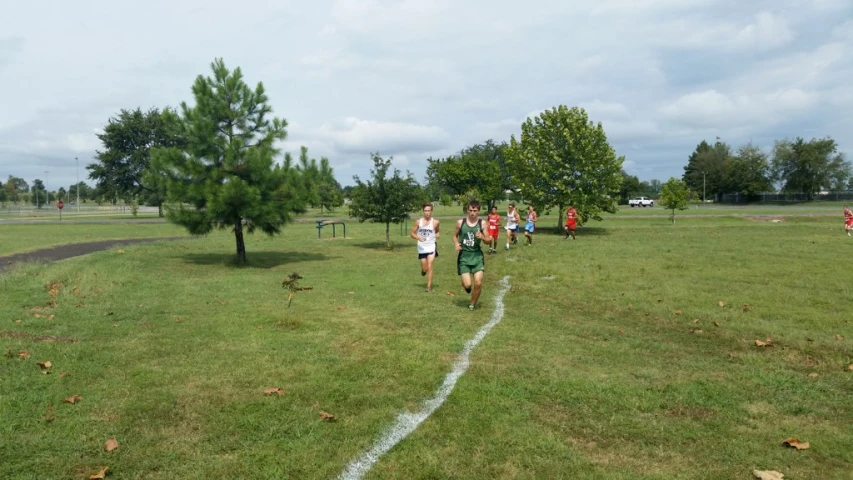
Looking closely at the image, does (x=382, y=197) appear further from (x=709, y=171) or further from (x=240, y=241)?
(x=709, y=171)

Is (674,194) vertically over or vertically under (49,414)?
over

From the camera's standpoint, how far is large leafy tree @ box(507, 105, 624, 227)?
34781 millimetres

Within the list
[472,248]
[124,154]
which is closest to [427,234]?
[472,248]

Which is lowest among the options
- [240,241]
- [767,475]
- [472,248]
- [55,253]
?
[767,475]

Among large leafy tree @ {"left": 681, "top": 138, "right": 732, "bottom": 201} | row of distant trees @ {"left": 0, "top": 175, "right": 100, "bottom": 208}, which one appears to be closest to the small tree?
large leafy tree @ {"left": 681, "top": 138, "right": 732, "bottom": 201}

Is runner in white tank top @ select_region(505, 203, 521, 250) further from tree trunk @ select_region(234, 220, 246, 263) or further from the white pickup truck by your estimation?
the white pickup truck

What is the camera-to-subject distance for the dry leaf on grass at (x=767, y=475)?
3777 mm

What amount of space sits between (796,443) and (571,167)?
32.0 m

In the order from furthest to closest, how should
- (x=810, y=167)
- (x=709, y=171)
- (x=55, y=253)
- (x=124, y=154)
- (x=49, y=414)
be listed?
1. (x=709, y=171)
2. (x=810, y=167)
3. (x=124, y=154)
4. (x=55, y=253)
5. (x=49, y=414)

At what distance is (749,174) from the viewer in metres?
92.9

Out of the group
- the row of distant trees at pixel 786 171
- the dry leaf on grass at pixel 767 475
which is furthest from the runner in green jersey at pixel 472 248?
the row of distant trees at pixel 786 171

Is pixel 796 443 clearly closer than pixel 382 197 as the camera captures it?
Yes

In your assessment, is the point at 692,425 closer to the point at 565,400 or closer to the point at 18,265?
the point at 565,400

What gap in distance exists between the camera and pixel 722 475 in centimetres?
388
